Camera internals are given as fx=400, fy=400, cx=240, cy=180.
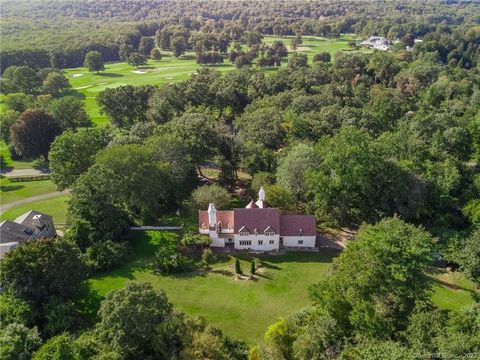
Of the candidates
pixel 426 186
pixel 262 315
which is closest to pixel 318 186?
pixel 426 186

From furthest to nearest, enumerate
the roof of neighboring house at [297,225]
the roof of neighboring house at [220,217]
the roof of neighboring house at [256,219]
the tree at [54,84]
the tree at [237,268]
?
the tree at [54,84], the roof of neighboring house at [220,217], the roof of neighboring house at [297,225], the roof of neighboring house at [256,219], the tree at [237,268]

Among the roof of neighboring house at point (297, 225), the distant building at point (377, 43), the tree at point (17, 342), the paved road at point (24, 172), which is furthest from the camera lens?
the distant building at point (377, 43)

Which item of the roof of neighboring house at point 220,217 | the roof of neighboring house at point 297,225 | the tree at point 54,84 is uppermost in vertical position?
the tree at point 54,84

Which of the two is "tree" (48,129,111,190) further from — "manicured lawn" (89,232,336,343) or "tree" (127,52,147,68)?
"tree" (127,52,147,68)

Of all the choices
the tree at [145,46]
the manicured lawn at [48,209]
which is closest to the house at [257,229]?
the manicured lawn at [48,209]

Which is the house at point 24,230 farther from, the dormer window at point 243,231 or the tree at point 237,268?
the dormer window at point 243,231

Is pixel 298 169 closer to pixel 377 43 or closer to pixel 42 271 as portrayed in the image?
pixel 42 271

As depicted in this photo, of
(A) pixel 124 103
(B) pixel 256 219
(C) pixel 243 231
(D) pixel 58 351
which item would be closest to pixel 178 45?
(A) pixel 124 103
